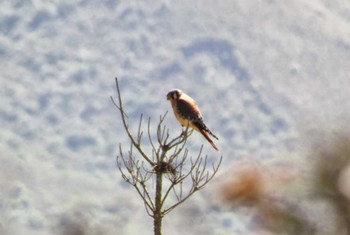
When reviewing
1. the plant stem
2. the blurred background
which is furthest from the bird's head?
the blurred background

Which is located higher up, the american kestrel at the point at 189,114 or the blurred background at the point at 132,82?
the blurred background at the point at 132,82

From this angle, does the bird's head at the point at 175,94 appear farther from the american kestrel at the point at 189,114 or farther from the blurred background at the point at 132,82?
the blurred background at the point at 132,82

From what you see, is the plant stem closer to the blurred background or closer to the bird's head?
the bird's head

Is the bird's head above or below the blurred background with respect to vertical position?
→ below

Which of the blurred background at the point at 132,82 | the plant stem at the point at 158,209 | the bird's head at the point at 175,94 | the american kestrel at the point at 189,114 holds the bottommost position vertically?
the plant stem at the point at 158,209

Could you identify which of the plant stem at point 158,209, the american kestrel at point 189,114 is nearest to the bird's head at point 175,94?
the american kestrel at point 189,114

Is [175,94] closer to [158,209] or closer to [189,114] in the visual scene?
[189,114]

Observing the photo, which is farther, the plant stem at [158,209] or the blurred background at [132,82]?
the blurred background at [132,82]

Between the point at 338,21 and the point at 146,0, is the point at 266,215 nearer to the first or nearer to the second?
the point at 338,21
